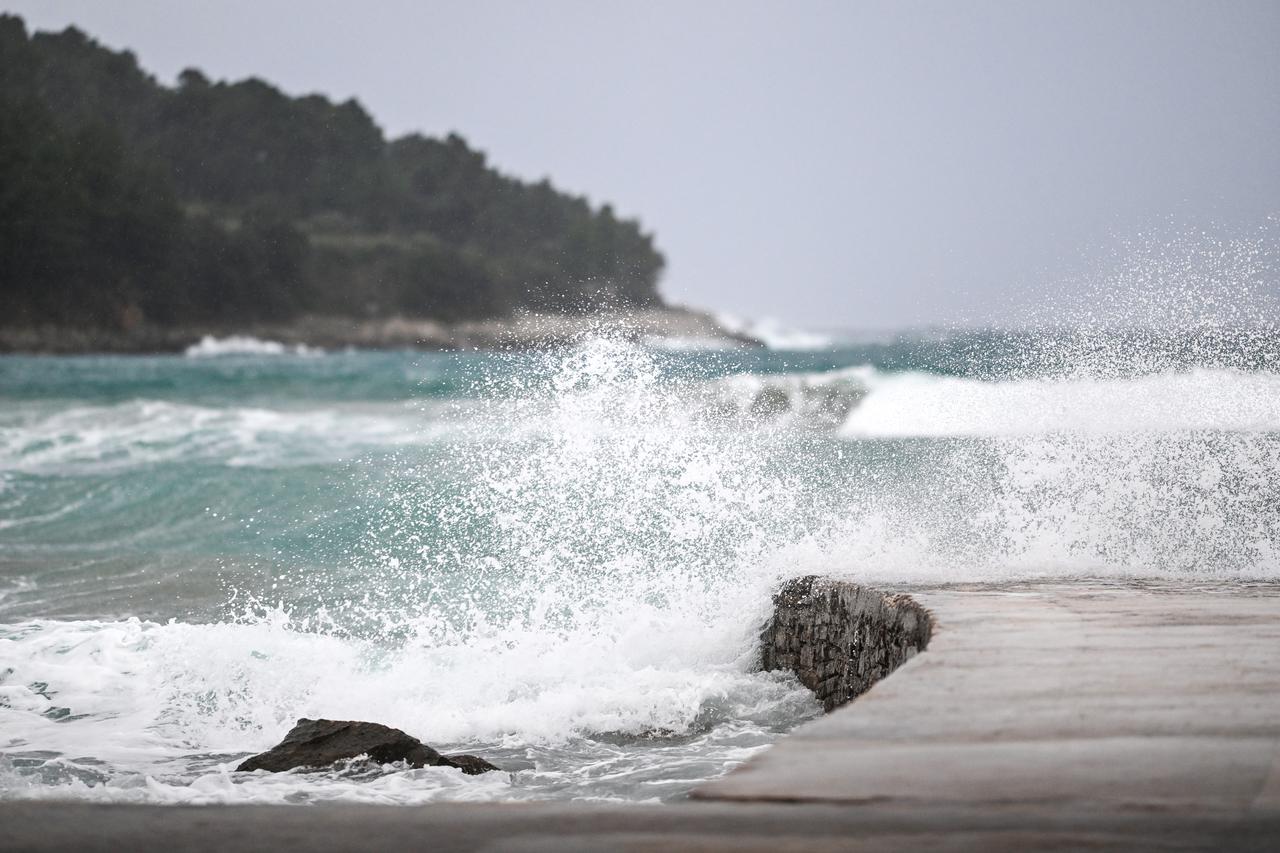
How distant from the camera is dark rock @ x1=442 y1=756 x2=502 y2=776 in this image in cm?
384

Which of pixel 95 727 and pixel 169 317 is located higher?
pixel 169 317

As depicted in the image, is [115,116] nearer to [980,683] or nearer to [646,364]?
[646,364]

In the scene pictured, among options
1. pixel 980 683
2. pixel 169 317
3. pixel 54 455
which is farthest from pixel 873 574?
pixel 169 317

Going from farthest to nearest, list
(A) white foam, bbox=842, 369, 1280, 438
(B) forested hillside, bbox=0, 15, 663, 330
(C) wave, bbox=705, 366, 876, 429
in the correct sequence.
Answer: (B) forested hillside, bbox=0, 15, 663, 330 → (C) wave, bbox=705, 366, 876, 429 → (A) white foam, bbox=842, 369, 1280, 438

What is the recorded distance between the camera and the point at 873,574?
189 inches

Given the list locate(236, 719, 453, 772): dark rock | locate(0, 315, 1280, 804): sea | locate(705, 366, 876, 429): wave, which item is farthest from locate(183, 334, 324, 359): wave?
locate(236, 719, 453, 772): dark rock

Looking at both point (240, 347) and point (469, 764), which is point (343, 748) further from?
point (240, 347)

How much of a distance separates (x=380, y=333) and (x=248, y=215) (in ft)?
38.8

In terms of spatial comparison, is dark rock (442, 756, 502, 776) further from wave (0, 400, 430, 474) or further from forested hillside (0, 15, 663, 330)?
forested hillside (0, 15, 663, 330)

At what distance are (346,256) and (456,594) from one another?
249 ft

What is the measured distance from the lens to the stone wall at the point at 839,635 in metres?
3.98

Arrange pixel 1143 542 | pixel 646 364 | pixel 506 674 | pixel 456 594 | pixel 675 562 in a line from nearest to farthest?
pixel 506 674
pixel 1143 542
pixel 675 562
pixel 456 594
pixel 646 364

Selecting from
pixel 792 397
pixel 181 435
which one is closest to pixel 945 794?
pixel 181 435

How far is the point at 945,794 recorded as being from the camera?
79.5 inches
